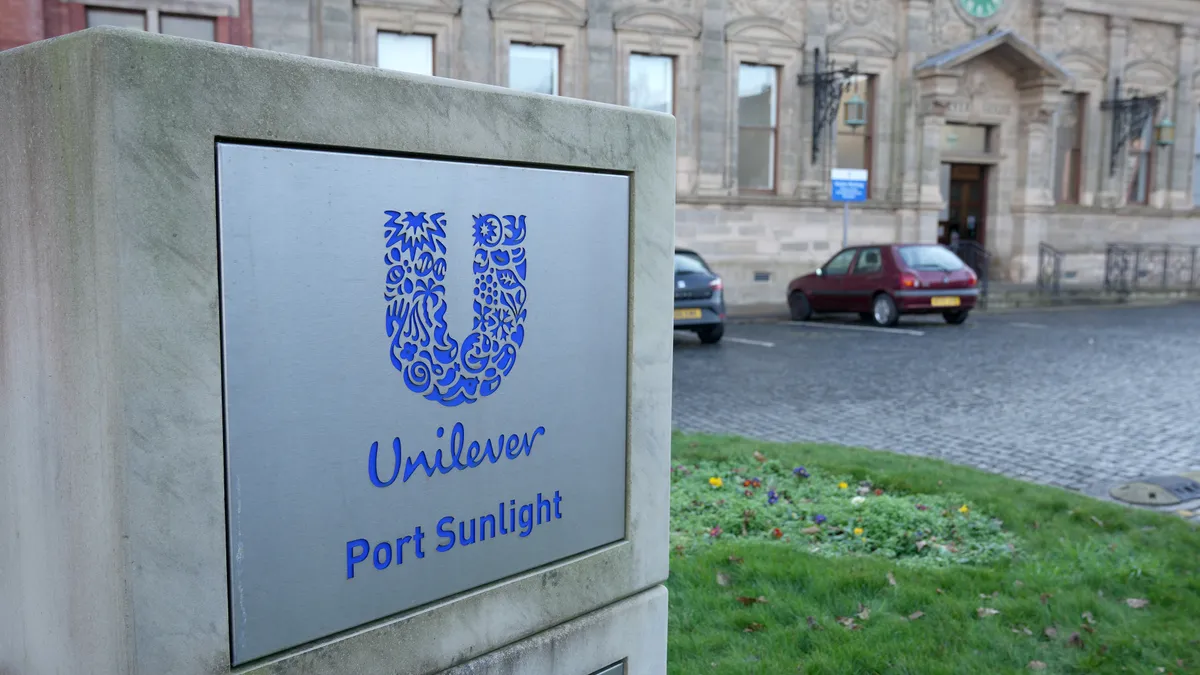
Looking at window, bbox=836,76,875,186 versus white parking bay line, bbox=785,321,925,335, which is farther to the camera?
window, bbox=836,76,875,186

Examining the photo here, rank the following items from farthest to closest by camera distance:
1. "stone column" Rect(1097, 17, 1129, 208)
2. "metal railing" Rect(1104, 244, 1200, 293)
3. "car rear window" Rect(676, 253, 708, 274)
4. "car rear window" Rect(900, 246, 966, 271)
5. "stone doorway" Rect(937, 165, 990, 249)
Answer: "stone column" Rect(1097, 17, 1129, 208), "stone doorway" Rect(937, 165, 990, 249), "metal railing" Rect(1104, 244, 1200, 293), "car rear window" Rect(900, 246, 966, 271), "car rear window" Rect(676, 253, 708, 274)

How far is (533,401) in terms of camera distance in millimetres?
2162

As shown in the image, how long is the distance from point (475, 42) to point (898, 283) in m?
9.25

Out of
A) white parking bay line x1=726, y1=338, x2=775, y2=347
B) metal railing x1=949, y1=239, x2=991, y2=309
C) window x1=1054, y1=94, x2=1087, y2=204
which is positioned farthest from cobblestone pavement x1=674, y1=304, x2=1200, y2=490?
window x1=1054, y1=94, x2=1087, y2=204

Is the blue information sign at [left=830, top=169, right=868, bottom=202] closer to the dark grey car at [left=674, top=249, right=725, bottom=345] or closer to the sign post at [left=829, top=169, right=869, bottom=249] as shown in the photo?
the sign post at [left=829, top=169, right=869, bottom=249]

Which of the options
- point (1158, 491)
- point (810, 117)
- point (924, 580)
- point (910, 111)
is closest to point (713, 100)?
point (810, 117)

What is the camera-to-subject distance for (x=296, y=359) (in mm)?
1772

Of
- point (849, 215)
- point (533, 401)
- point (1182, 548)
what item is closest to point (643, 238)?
point (533, 401)

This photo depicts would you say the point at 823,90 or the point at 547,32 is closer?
the point at 547,32

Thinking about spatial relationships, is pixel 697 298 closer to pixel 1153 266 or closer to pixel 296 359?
pixel 296 359

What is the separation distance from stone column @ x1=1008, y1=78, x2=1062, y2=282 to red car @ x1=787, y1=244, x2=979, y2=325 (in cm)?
899

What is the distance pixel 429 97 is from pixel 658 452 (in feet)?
3.35

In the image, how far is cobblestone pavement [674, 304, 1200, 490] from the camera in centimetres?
741

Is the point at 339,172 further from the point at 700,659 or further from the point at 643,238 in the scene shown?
the point at 700,659
